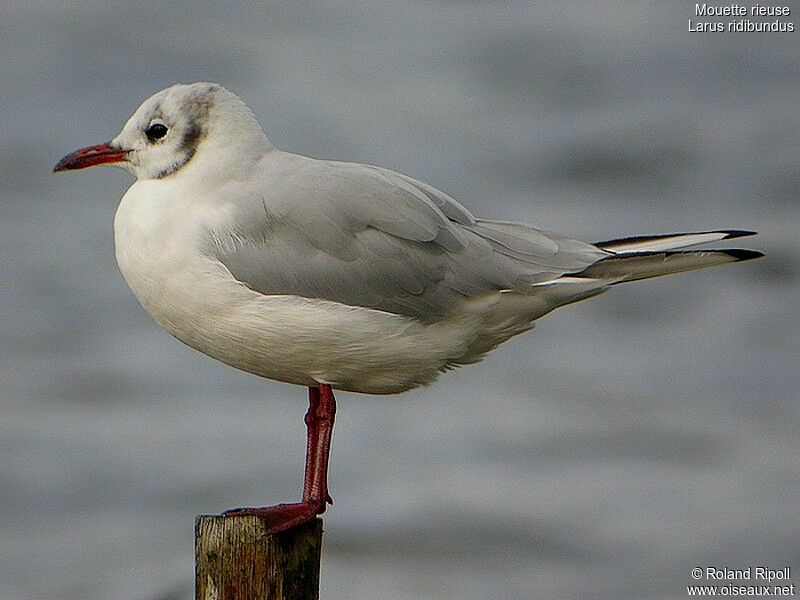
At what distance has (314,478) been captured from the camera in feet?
→ 16.8

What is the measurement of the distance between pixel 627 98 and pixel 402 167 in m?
3.52

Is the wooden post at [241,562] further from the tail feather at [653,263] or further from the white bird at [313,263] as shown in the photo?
the tail feather at [653,263]

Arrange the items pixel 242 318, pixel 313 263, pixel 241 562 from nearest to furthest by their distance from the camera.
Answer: pixel 241 562, pixel 242 318, pixel 313 263

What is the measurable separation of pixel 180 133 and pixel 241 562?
4.26 feet

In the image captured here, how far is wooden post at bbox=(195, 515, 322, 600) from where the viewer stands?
4746 millimetres

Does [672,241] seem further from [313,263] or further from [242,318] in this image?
[242,318]

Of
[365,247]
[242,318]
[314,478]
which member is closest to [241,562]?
[314,478]

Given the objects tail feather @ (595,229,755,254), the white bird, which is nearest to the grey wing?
the white bird

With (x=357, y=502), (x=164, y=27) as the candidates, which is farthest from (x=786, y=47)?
(x=357, y=502)

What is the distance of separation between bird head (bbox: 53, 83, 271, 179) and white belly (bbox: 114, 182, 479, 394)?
0.10 metres

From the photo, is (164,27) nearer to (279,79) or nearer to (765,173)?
(279,79)

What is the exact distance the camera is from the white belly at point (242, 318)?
4.85 m

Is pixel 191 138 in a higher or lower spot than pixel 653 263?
higher

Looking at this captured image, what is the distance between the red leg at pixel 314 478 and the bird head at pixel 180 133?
0.80m
